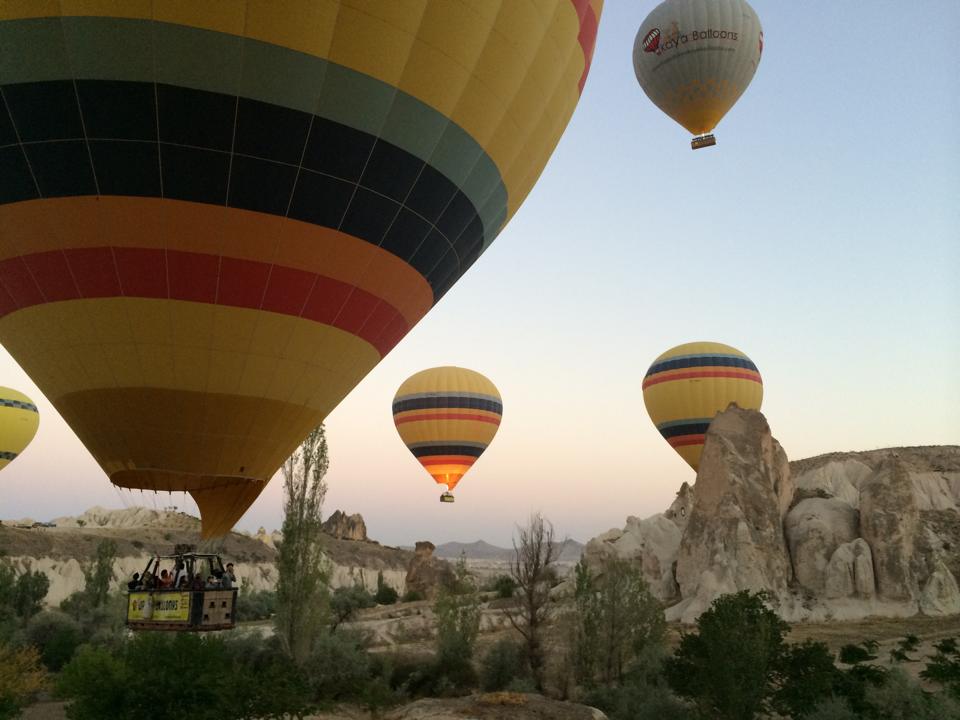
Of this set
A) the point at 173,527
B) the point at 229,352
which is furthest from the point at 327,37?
the point at 173,527

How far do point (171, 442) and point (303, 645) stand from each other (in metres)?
14.3

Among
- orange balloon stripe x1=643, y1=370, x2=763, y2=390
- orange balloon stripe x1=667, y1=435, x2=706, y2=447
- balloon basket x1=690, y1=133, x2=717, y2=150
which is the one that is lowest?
orange balloon stripe x1=667, y1=435, x2=706, y2=447

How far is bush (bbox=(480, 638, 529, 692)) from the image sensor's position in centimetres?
2153

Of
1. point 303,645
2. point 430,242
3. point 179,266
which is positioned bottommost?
point 303,645

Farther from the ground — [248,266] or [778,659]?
[248,266]

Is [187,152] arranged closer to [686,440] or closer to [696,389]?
[696,389]

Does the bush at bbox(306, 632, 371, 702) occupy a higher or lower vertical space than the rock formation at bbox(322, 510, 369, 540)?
lower

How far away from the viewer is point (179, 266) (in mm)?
10133

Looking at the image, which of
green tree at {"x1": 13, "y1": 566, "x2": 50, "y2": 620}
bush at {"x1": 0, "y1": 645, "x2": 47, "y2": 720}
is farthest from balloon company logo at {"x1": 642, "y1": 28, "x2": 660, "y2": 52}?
green tree at {"x1": 13, "y1": 566, "x2": 50, "y2": 620}

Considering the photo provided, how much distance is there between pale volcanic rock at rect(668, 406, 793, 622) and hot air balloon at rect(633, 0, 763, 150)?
48.0 feet

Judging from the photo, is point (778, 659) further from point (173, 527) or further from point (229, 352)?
point (173, 527)

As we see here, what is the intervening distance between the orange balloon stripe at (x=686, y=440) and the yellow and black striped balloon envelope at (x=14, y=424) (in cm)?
5025

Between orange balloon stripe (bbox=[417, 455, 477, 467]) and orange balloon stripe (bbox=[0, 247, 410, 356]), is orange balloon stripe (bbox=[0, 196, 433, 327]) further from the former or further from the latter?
orange balloon stripe (bbox=[417, 455, 477, 467])

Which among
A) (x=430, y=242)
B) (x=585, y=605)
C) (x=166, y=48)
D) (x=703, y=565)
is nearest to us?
(x=166, y=48)
